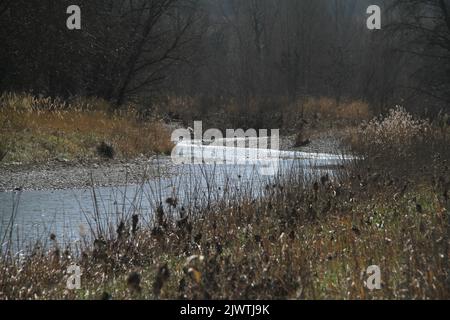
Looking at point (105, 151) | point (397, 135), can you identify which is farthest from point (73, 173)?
point (397, 135)

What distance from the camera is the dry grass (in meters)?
14.8

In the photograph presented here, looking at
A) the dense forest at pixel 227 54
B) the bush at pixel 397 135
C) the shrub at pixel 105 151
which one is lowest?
the shrub at pixel 105 151

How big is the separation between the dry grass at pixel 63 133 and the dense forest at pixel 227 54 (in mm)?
2903

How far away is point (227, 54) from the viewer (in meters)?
45.5

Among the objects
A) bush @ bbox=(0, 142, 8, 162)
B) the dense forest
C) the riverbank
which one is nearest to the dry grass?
bush @ bbox=(0, 142, 8, 162)

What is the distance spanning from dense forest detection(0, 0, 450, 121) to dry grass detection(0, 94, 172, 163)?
290cm

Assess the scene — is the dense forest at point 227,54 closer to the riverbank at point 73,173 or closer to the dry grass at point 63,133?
the dry grass at point 63,133

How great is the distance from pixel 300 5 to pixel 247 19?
17.2 feet

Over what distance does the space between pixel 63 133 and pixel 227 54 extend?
3031 cm

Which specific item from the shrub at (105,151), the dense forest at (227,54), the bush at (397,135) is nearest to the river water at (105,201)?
the bush at (397,135)

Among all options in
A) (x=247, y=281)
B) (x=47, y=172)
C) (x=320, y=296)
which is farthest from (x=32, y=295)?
(x=47, y=172)

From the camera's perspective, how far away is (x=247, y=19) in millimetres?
43938

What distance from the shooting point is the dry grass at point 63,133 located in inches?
584

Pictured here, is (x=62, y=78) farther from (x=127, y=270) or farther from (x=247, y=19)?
(x=247, y=19)
